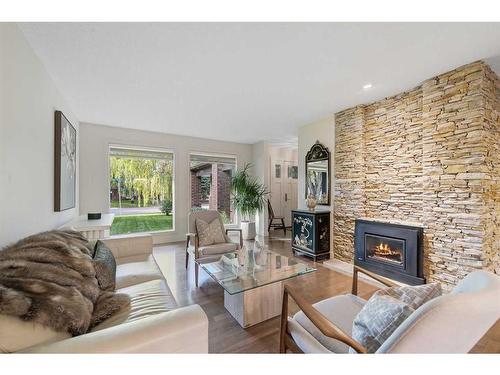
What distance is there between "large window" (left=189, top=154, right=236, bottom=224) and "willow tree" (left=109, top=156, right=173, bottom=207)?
0.60 meters

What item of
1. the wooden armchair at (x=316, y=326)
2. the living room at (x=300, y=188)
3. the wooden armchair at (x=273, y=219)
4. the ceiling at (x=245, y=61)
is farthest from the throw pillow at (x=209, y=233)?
the wooden armchair at (x=273, y=219)

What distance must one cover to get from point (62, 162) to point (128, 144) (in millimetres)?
1981

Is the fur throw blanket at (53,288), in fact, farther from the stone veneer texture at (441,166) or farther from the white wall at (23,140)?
the stone veneer texture at (441,166)

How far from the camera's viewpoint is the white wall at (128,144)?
161 inches

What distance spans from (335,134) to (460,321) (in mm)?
3322

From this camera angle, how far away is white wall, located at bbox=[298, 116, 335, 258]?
375 cm

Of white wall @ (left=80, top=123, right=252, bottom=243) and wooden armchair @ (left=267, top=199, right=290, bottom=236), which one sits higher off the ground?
white wall @ (left=80, top=123, right=252, bottom=243)

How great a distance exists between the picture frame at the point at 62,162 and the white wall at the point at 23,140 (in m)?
0.12

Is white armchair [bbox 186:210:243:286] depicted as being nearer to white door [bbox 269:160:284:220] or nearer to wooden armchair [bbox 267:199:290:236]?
wooden armchair [bbox 267:199:290:236]

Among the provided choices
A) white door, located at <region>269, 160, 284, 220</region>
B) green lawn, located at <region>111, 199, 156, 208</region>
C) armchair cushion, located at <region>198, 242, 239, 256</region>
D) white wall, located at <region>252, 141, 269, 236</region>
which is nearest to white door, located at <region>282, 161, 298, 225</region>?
white door, located at <region>269, 160, 284, 220</region>

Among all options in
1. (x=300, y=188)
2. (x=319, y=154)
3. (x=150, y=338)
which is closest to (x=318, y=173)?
(x=319, y=154)

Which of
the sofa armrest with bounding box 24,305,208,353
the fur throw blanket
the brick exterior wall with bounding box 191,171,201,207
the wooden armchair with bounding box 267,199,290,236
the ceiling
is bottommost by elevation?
the wooden armchair with bounding box 267,199,290,236

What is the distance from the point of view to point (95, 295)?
1.28 m
